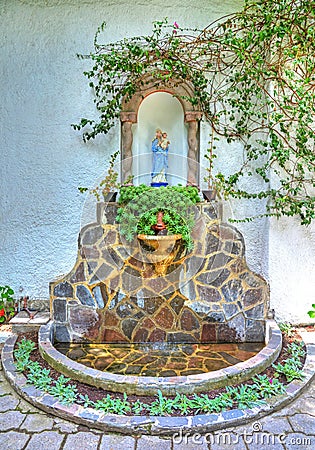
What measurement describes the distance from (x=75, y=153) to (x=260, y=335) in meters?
3.13

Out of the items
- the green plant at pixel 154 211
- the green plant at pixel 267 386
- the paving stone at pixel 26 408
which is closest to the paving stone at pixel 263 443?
the green plant at pixel 267 386

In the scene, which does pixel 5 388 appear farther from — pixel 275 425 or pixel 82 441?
pixel 275 425

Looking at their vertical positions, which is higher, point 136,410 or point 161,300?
point 161,300

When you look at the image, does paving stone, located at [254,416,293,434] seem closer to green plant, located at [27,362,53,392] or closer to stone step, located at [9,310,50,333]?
green plant, located at [27,362,53,392]

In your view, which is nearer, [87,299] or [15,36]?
[87,299]

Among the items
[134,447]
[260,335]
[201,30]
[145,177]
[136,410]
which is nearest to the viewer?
[134,447]

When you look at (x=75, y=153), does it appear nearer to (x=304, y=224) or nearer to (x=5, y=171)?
(x=5, y=171)

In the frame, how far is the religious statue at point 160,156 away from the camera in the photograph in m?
4.58

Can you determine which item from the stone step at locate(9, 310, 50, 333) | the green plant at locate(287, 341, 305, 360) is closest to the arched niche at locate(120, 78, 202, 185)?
the stone step at locate(9, 310, 50, 333)

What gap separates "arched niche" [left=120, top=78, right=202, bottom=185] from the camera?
445 centimetres

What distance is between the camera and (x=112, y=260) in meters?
3.93

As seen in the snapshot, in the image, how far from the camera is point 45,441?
7.91 feet

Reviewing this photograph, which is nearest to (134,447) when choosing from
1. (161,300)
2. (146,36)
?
(161,300)

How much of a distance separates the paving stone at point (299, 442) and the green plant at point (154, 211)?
1.96 metres
